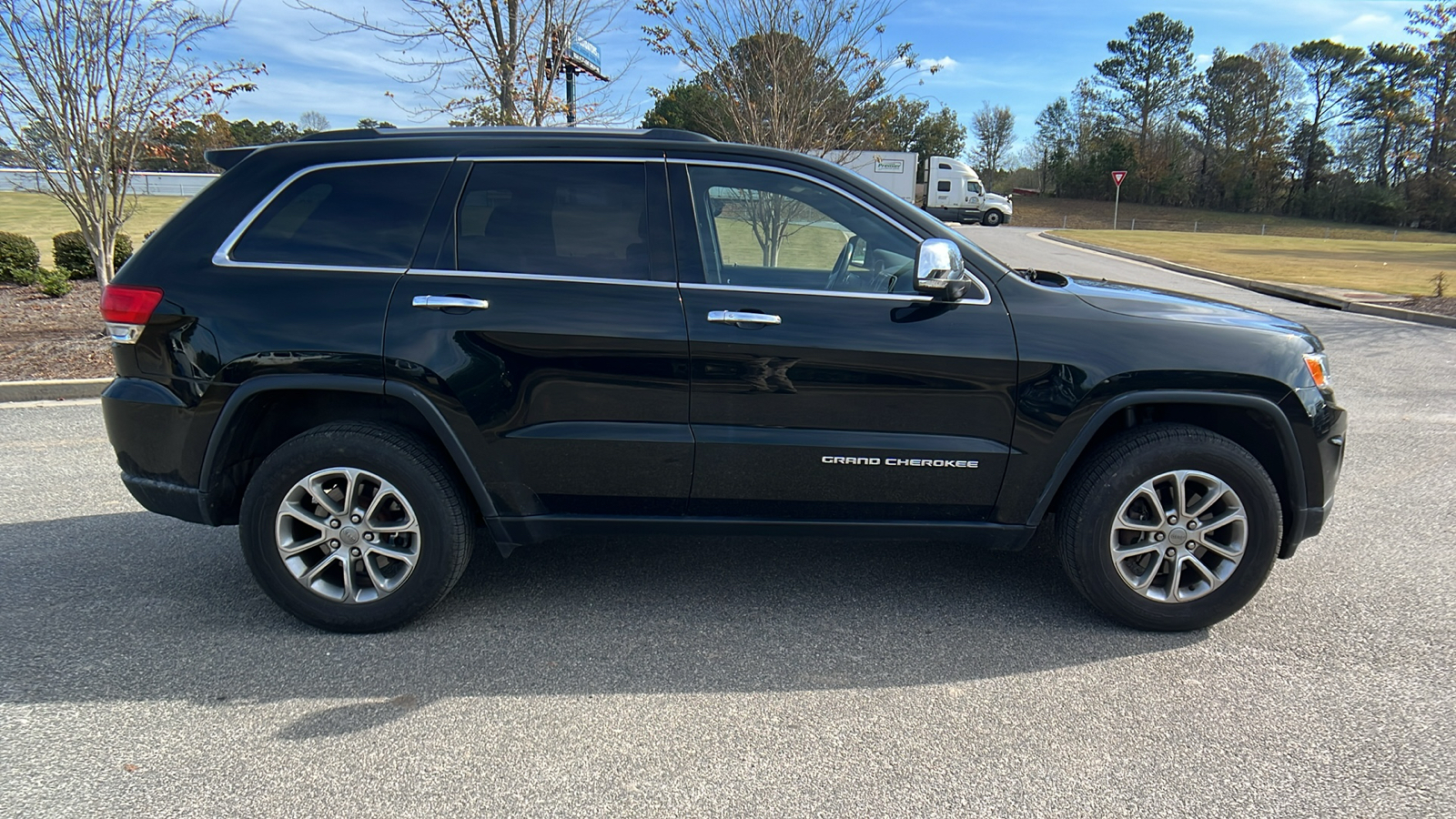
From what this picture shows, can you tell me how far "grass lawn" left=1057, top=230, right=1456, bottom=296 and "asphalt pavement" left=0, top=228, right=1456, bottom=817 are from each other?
16.7 m

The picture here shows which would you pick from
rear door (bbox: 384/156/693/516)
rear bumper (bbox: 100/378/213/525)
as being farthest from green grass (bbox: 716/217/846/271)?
rear bumper (bbox: 100/378/213/525)

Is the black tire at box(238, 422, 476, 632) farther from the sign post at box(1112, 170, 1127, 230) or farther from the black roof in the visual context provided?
the sign post at box(1112, 170, 1127, 230)

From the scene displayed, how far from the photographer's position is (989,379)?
3225 mm

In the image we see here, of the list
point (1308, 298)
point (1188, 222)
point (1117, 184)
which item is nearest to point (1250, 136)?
point (1188, 222)

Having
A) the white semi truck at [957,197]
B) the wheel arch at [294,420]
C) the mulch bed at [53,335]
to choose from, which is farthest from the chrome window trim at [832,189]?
the white semi truck at [957,197]

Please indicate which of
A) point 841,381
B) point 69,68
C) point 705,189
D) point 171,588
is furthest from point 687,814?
point 69,68

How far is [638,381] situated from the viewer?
3219 millimetres

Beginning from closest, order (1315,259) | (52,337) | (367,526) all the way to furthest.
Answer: (367,526) < (52,337) < (1315,259)

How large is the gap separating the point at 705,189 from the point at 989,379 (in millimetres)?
1310

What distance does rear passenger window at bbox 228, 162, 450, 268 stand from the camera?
330cm

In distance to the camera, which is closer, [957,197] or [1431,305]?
[1431,305]

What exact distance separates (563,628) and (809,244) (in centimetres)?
182

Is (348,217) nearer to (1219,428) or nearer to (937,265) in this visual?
(937,265)

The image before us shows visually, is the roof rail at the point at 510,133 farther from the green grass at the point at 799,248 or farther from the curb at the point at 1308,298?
the curb at the point at 1308,298
